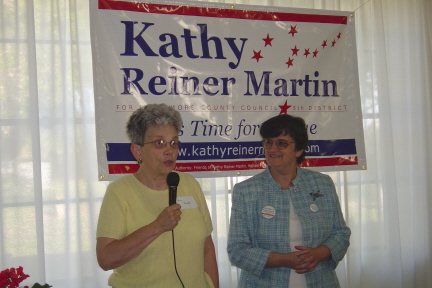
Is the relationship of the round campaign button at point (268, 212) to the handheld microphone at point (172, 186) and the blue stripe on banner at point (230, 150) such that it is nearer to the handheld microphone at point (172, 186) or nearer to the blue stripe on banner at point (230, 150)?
the handheld microphone at point (172, 186)

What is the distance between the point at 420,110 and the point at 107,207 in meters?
3.32

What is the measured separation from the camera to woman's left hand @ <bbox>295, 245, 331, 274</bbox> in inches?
87.9

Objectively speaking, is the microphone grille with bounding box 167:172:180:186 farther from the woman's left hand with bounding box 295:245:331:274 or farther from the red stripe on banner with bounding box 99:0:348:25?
the red stripe on banner with bounding box 99:0:348:25

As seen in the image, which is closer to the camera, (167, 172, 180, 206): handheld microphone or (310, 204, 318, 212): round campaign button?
(167, 172, 180, 206): handheld microphone

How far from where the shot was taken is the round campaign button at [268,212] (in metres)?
2.35

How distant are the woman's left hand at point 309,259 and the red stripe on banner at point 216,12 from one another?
1.67 m

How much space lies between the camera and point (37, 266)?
10.2 feet

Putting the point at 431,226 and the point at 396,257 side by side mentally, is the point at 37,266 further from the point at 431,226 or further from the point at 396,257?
the point at 431,226

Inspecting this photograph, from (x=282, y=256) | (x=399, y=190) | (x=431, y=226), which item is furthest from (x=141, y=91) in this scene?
(x=431, y=226)

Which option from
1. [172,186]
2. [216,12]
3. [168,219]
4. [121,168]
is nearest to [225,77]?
[216,12]

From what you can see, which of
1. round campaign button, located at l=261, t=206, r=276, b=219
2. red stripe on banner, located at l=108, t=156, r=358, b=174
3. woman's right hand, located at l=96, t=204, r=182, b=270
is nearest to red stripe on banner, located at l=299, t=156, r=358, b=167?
red stripe on banner, located at l=108, t=156, r=358, b=174

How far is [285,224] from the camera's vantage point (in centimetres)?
233

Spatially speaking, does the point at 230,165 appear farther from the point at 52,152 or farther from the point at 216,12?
the point at 52,152

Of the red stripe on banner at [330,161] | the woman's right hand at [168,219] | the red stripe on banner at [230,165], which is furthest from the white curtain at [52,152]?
the woman's right hand at [168,219]
